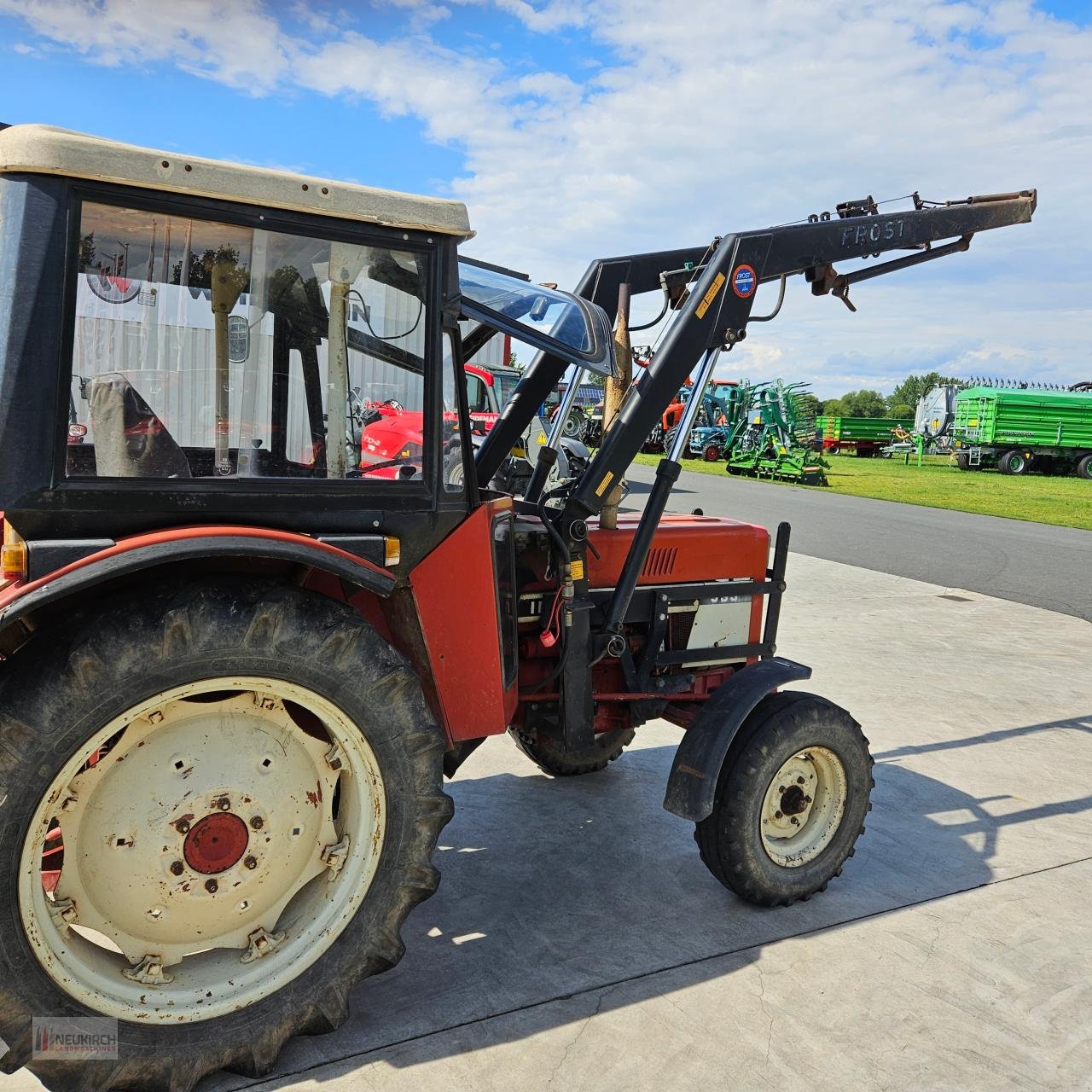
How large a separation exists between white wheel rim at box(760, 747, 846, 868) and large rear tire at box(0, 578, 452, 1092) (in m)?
1.48

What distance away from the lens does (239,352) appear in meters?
2.58

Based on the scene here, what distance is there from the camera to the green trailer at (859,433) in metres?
41.5

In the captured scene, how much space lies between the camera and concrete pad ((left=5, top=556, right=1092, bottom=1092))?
268 centimetres

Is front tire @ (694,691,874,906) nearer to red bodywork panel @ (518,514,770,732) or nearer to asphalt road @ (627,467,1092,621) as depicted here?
red bodywork panel @ (518,514,770,732)

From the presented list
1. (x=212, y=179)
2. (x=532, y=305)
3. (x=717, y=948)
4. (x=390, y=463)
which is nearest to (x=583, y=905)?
(x=717, y=948)

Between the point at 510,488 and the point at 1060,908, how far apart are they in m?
2.86

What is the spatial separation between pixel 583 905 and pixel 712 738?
2.51 feet

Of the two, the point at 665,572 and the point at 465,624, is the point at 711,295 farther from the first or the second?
the point at 465,624

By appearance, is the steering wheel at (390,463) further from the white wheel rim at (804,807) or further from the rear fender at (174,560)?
the white wheel rim at (804,807)

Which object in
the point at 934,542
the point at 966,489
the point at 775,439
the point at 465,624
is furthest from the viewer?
the point at 775,439

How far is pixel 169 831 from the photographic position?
8.32ft

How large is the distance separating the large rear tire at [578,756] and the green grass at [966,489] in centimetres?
1356

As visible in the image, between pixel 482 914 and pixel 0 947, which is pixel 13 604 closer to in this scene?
pixel 0 947

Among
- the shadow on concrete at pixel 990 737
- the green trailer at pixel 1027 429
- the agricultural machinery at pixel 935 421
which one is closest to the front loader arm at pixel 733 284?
the shadow on concrete at pixel 990 737
